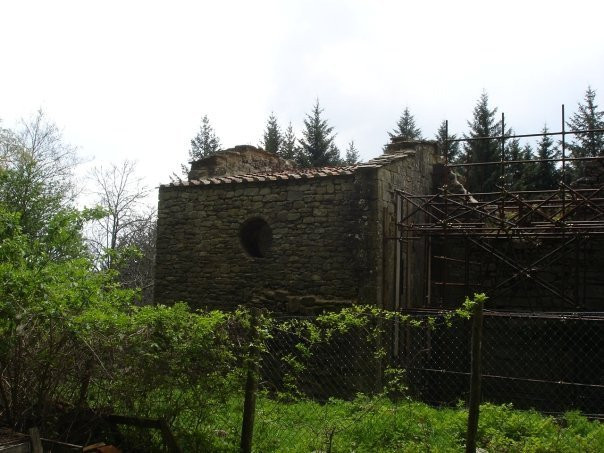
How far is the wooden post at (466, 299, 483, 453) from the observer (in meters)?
4.30

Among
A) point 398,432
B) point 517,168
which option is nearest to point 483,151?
point 517,168

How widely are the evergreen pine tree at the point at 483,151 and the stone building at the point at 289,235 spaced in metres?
12.9

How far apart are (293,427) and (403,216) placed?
569cm

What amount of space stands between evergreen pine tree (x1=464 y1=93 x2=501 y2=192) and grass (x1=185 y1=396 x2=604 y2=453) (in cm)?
1699

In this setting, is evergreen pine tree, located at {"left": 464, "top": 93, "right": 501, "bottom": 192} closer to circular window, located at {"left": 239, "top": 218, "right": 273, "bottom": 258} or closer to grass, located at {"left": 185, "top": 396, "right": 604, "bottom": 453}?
circular window, located at {"left": 239, "top": 218, "right": 273, "bottom": 258}

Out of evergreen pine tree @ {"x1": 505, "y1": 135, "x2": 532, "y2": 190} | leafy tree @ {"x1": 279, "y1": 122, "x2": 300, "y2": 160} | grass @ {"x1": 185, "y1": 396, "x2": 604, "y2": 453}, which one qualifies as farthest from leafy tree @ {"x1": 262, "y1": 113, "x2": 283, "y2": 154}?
grass @ {"x1": 185, "y1": 396, "x2": 604, "y2": 453}

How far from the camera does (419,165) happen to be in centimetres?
1188

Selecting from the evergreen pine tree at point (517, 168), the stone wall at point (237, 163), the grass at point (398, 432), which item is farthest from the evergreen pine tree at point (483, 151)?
the grass at point (398, 432)

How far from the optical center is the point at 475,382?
435cm

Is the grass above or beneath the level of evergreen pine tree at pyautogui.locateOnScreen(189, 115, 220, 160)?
beneath

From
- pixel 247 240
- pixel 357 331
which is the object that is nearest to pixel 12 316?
pixel 357 331

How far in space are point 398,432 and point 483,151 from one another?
22.3 metres

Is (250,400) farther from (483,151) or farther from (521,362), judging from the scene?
(483,151)

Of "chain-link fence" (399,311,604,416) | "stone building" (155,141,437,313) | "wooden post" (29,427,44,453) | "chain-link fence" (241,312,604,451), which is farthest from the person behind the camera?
"chain-link fence" (399,311,604,416)
